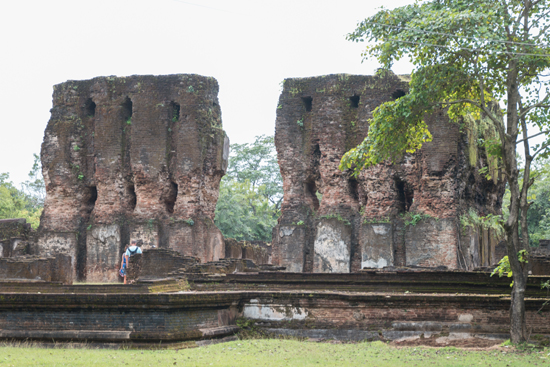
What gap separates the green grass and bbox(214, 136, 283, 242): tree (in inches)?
890

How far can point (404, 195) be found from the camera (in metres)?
17.8

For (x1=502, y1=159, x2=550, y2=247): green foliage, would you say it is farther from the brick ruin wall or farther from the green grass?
the green grass

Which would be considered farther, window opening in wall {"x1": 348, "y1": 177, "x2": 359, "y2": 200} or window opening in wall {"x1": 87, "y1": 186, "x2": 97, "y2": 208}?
window opening in wall {"x1": 87, "y1": 186, "x2": 97, "y2": 208}

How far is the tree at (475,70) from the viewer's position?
315 inches

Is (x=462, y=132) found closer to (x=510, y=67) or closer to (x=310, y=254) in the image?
(x=310, y=254)

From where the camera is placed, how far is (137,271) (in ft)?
45.3

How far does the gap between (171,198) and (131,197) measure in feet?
4.49

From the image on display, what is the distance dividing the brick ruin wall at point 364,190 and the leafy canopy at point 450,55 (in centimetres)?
731

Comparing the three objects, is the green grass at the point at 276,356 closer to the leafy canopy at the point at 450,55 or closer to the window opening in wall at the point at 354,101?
the leafy canopy at the point at 450,55

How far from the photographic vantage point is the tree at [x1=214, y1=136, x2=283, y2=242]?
1184 inches

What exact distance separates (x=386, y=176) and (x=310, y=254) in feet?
10.1

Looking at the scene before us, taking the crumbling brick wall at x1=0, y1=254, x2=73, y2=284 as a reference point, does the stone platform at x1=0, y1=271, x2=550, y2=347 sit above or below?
below

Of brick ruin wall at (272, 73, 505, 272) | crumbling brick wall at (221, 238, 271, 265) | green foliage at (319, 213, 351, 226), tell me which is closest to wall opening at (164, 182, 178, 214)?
crumbling brick wall at (221, 238, 271, 265)

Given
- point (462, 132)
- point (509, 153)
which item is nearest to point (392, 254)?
point (462, 132)
